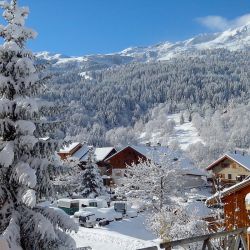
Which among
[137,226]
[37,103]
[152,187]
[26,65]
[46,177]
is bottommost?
[137,226]

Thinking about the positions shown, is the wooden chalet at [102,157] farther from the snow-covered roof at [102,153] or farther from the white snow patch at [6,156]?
the white snow patch at [6,156]

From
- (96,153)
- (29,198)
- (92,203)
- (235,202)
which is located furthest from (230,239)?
(96,153)

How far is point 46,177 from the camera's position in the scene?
1677 cm

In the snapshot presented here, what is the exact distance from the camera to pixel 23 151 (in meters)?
16.8

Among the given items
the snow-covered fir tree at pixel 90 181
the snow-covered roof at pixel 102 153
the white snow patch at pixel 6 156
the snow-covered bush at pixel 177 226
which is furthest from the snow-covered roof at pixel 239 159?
the white snow patch at pixel 6 156

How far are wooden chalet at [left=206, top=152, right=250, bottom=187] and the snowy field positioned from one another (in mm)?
34317

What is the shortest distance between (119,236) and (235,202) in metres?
17.0

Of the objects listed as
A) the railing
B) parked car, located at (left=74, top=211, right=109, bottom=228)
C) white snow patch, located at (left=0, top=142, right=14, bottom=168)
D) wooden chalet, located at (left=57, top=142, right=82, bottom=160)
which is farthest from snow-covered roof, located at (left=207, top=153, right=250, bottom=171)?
the railing

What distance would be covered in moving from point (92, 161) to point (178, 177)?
1454 centimetres

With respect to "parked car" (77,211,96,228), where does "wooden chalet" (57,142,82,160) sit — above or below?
above

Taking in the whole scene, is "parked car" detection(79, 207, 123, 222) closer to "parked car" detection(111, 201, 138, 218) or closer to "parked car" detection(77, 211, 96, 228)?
"parked car" detection(77, 211, 96, 228)

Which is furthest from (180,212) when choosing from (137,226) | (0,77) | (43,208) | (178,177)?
(0,77)

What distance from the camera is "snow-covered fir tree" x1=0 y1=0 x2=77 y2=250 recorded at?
631 inches

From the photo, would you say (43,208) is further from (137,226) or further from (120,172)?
(120,172)
